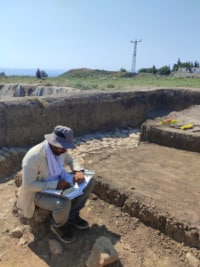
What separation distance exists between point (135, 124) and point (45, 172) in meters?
8.19

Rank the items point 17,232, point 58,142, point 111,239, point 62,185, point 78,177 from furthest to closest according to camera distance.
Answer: point 17,232 → point 111,239 → point 78,177 → point 62,185 → point 58,142

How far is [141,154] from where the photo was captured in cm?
673

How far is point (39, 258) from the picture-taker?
3951mm

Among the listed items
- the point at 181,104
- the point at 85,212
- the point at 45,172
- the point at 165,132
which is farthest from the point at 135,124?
the point at 45,172

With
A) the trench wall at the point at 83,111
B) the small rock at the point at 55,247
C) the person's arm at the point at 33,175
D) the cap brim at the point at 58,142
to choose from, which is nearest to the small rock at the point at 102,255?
the small rock at the point at 55,247

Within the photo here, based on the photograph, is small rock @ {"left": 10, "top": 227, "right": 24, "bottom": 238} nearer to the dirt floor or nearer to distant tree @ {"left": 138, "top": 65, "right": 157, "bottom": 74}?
the dirt floor

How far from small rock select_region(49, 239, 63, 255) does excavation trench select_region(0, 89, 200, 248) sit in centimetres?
110

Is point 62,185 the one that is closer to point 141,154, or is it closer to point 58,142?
point 58,142

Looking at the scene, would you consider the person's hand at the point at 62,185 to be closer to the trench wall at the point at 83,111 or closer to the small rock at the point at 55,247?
the small rock at the point at 55,247

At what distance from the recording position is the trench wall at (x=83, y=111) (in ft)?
27.7

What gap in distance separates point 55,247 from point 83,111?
6635mm

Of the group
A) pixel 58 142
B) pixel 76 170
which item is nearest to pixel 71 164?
pixel 76 170

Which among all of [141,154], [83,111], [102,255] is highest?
[83,111]

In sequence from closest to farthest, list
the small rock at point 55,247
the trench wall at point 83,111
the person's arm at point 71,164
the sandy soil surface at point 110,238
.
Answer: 1. the sandy soil surface at point 110,238
2. the small rock at point 55,247
3. the person's arm at point 71,164
4. the trench wall at point 83,111
